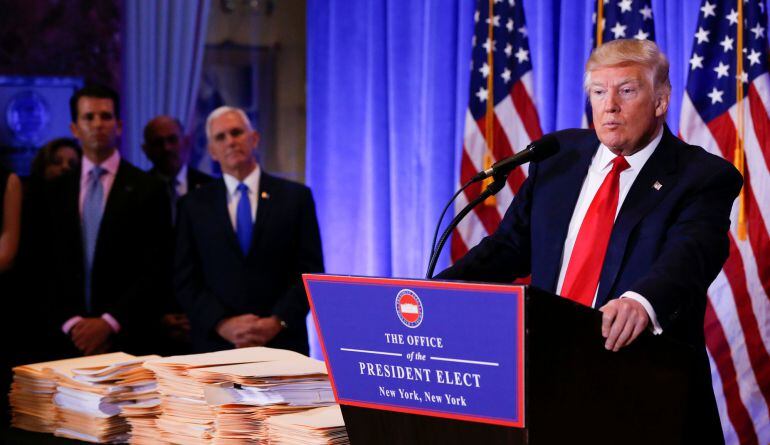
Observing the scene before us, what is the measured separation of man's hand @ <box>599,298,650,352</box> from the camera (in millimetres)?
1563

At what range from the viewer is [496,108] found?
4.78 m

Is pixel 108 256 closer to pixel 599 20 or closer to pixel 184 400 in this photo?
pixel 184 400

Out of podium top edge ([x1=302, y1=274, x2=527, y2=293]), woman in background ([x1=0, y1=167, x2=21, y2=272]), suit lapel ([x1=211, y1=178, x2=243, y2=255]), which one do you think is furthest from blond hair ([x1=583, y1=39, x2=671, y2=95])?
woman in background ([x1=0, y1=167, x2=21, y2=272])

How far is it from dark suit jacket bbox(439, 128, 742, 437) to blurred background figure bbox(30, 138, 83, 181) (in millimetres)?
3053

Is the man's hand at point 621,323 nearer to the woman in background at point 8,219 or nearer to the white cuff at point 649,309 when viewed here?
the white cuff at point 649,309

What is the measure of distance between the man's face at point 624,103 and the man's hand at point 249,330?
5.81 feet

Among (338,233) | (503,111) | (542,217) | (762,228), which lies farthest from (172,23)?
(542,217)

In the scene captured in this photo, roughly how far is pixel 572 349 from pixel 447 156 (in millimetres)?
3860

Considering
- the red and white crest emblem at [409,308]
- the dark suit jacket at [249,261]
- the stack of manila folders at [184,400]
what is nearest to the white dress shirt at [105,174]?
the dark suit jacket at [249,261]

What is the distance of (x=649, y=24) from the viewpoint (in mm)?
4375

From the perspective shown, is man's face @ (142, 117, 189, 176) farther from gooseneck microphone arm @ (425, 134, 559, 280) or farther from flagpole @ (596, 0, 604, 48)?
gooseneck microphone arm @ (425, 134, 559, 280)

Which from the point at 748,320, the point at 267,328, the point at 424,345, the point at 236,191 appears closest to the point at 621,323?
the point at 424,345

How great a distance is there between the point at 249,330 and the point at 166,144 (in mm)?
1537

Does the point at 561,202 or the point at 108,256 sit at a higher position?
the point at 561,202
